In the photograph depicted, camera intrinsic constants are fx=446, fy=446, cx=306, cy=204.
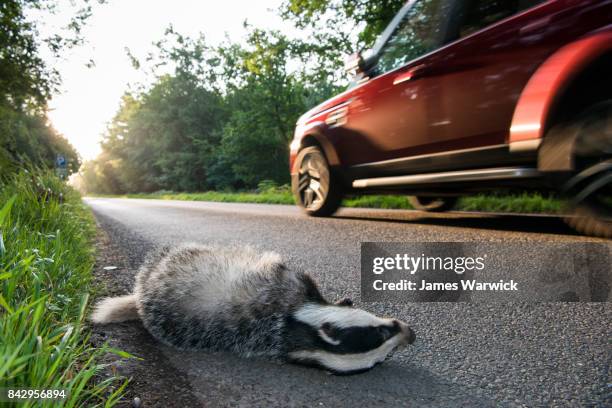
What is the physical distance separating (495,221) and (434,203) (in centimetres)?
161

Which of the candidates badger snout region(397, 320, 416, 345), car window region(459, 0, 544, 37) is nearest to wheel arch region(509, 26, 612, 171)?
car window region(459, 0, 544, 37)

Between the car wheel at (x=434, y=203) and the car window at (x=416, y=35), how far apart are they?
244 centimetres

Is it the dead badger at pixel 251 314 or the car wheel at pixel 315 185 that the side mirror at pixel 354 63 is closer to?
the car wheel at pixel 315 185

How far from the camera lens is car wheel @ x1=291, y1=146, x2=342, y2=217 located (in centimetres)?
621

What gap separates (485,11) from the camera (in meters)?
4.02

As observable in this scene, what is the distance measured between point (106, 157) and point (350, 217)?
58.3m

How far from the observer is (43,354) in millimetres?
1352

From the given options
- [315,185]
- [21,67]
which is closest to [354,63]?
[315,185]

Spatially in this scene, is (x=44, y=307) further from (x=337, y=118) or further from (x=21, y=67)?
(x=21, y=67)

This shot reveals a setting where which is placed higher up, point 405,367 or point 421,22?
point 421,22

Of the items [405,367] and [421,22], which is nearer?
[405,367]

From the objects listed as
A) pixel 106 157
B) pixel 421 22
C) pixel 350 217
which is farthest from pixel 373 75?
pixel 106 157

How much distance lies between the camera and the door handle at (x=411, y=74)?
4453 millimetres

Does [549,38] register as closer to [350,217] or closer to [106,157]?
[350,217]
